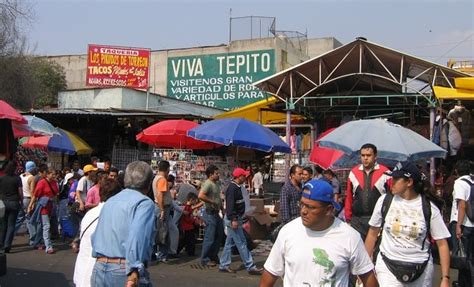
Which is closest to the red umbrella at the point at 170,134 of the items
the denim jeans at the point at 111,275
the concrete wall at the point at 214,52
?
the denim jeans at the point at 111,275

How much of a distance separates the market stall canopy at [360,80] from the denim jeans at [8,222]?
6491 millimetres

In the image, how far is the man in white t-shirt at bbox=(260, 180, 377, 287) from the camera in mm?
3459

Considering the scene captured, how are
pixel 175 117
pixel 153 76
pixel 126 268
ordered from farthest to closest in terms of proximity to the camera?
1. pixel 153 76
2. pixel 175 117
3. pixel 126 268

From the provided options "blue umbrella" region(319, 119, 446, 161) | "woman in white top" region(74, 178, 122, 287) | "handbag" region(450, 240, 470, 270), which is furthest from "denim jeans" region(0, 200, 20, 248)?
"handbag" region(450, 240, 470, 270)

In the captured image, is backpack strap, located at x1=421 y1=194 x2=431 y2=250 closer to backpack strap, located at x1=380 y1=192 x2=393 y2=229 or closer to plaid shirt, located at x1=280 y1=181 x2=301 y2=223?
backpack strap, located at x1=380 y1=192 x2=393 y2=229

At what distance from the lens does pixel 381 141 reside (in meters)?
8.52

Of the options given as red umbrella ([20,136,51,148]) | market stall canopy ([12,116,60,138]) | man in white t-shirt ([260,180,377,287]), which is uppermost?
market stall canopy ([12,116,60,138])

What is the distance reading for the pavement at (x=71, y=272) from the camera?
338 inches

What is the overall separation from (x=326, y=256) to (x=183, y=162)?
10012 millimetres

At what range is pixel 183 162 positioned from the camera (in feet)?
43.6

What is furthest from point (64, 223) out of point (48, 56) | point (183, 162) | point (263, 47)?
point (48, 56)

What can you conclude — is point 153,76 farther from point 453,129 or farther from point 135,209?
point 135,209

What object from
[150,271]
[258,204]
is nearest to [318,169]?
[258,204]

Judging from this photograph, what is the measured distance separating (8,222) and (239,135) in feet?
15.7
